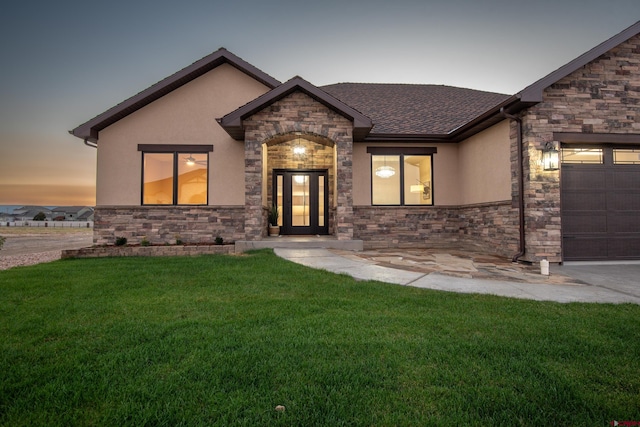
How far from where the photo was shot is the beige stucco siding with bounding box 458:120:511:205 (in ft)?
26.6

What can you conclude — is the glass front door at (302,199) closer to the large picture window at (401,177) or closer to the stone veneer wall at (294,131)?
the large picture window at (401,177)

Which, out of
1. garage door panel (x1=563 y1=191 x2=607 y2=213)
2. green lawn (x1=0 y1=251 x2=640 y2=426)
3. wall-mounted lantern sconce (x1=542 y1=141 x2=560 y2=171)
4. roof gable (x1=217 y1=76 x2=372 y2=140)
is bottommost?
green lawn (x1=0 y1=251 x2=640 y2=426)

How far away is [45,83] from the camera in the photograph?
1570cm

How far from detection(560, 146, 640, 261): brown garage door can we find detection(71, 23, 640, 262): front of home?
0.09 feet

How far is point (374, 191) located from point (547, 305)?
722 centimetres

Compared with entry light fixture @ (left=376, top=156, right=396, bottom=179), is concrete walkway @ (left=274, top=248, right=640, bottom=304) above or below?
below

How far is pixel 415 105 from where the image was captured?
13.1 meters

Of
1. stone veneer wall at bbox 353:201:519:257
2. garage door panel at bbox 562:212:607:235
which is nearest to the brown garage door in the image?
garage door panel at bbox 562:212:607:235

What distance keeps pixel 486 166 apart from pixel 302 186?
6.42 metres

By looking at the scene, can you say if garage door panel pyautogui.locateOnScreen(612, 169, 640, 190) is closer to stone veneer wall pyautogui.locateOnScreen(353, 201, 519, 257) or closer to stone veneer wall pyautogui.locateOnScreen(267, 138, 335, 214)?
stone veneer wall pyautogui.locateOnScreen(353, 201, 519, 257)

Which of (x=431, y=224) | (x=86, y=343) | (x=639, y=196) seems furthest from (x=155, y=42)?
(x=639, y=196)

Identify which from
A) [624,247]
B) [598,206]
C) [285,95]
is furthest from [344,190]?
[624,247]

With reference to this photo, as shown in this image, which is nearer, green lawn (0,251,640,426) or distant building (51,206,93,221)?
green lawn (0,251,640,426)

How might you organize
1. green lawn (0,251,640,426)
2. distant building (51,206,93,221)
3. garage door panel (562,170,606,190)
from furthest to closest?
1. distant building (51,206,93,221)
2. garage door panel (562,170,606,190)
3. green lawn (0,251,640,426)
